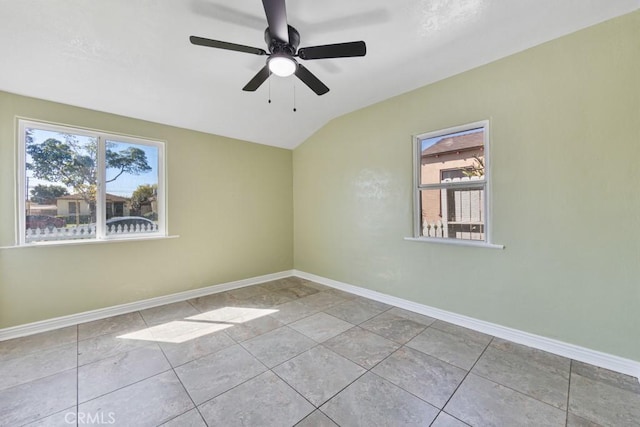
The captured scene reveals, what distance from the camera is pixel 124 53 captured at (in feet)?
8.04

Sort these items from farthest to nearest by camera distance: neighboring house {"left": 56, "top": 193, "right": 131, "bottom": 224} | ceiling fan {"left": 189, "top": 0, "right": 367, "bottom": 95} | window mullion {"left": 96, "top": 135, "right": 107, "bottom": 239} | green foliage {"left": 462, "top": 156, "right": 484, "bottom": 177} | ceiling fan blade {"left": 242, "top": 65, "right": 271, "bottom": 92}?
window mullion {"left": 96, "top": 135, "right": 107, "bottom": 239} → neighboring house {"left": 56, "top": 193, "right": 131, "bottom": 224} → green foliage {"left": 462, "top": 156, "right": 484, "bottom": 177} → ceiling fan blade {"left": 242, "top": 65, "right": 271, "bottom": 92} → ceiling fan {"left": 189, "top": 0, "right": 367, "bottom": 95}

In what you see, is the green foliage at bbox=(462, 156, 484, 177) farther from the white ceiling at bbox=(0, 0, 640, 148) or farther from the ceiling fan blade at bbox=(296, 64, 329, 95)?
the ceiling fan blade at bbox=(296, 64, 329, 95)

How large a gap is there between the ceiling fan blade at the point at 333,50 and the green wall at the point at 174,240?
2.68 meters

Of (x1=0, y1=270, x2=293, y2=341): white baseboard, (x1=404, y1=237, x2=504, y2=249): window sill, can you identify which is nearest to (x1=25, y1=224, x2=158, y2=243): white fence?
(x1=0, y1=270, x2=293, y2=341): white baseboard

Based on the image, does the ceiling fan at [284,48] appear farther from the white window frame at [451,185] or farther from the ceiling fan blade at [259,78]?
the white window frame at [451,185]

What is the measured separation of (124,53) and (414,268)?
155 inches

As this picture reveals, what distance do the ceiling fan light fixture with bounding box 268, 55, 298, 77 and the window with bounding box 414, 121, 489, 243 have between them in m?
1.97

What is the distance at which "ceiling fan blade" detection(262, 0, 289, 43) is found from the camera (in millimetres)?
1583

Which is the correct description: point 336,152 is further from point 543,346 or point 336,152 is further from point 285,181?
point 543,346

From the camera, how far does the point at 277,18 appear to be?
5.59 ft

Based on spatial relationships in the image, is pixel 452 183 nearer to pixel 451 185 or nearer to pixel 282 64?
pixel 451 185

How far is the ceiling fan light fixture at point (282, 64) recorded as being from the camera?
1.96 m

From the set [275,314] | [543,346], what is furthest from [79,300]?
[543,346]

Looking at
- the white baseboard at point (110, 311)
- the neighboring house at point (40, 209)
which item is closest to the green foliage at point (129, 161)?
the neighboring house at point (40, 209)
